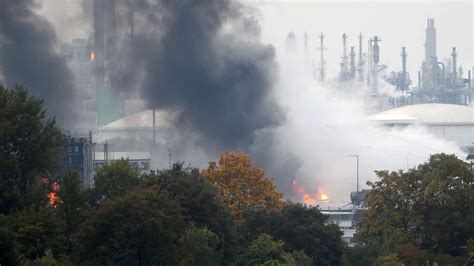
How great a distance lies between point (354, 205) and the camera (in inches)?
4906

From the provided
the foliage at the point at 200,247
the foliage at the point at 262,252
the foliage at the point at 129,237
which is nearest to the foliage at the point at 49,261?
the foliage at the point at 129,237

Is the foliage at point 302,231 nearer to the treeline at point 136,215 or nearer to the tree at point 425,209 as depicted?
the treeline at point 136,215

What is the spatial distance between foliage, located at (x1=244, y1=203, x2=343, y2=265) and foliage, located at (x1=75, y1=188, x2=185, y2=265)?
52.6 feet

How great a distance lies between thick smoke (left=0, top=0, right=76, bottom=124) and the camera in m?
140

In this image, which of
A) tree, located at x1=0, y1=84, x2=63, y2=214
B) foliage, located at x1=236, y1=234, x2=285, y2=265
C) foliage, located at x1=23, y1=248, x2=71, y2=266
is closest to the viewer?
foliage, located at x1=23, y1=248, x2=71, y2=266

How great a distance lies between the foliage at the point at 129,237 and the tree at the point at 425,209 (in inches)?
665

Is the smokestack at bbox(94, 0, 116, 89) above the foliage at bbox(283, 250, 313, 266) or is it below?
above

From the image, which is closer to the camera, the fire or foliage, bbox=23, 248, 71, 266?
foliage, bbox=23, 248, 71, 266

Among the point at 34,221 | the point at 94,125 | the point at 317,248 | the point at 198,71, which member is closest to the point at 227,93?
the point at 198,71

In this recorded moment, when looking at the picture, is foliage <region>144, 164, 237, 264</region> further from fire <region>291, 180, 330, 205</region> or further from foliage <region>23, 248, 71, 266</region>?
fire <region>291, 180, 330, 205</region>

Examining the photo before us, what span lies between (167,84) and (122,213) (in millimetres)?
76789

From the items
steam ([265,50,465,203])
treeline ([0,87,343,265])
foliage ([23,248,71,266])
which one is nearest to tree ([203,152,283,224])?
treeline ([0,87,343,265])

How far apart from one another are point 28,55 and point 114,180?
61.6m

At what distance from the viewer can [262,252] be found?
7744 centimetres
